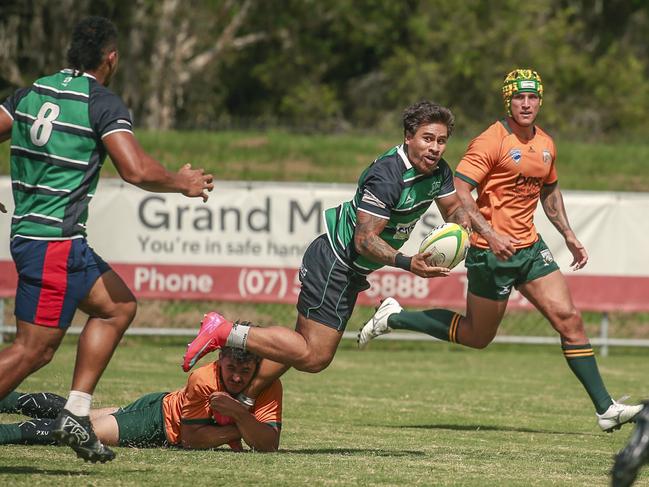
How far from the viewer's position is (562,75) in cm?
3538

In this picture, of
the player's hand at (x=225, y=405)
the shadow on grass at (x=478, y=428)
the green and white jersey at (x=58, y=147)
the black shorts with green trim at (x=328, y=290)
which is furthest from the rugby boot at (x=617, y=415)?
the green and white jersey at (x=58, y=147)

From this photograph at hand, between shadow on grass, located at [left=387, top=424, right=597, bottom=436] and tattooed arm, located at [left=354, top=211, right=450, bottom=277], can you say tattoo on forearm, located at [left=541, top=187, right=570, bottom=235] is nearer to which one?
shadow on grass, located at [left=387, top=424, right=597, bottom=436]

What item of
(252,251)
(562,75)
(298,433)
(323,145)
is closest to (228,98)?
(562,75)

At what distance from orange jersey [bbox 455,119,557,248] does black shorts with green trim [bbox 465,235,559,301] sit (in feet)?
0.22

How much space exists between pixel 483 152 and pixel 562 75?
27682mm

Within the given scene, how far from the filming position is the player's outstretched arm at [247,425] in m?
7.09

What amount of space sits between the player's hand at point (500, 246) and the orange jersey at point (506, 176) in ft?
1.35

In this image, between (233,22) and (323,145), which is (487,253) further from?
(233,22)

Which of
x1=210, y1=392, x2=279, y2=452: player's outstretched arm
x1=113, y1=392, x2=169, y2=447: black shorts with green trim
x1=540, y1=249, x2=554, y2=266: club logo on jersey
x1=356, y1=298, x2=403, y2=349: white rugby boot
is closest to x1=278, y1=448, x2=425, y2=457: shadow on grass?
x1=210, y1=392, x2=279, y2=452: player's outstretched arm

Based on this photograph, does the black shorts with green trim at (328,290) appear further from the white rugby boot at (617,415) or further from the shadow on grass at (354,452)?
the white rugby boot at (617,415)

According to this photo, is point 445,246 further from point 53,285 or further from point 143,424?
point 53,285

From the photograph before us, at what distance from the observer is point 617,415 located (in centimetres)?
831

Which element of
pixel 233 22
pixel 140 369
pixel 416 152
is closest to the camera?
pixel 416 152

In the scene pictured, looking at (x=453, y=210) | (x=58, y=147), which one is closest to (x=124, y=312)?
(x=58, y=147)
